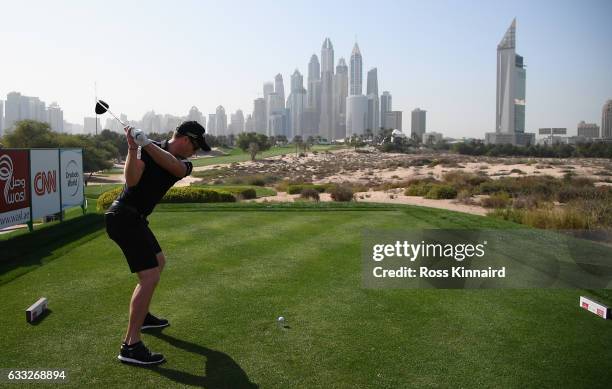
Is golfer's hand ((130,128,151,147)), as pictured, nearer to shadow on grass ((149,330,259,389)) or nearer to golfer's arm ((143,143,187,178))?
golfer's arm ((143,143,187,178))

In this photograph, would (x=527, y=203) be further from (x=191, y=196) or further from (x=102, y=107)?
(x=102, y=107)

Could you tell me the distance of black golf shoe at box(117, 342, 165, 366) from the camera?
4.18m

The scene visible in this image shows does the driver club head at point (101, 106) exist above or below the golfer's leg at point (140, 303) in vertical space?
above

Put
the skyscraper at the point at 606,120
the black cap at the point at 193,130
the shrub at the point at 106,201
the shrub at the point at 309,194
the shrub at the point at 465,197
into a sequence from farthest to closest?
the skyscraper at the point at 606,120 < the shrub at the point at 309,194 < the shrub at the point at 465,197 < the shrub at the point at 106,201 < the black cap at the point at 193,130

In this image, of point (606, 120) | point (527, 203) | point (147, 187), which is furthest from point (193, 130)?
point (606, 120)

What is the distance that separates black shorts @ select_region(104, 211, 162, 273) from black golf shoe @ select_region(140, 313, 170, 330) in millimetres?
767

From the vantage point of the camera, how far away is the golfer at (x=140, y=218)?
429cm

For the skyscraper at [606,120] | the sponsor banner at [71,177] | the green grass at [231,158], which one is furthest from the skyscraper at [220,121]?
the sponsor banner at [71,177]

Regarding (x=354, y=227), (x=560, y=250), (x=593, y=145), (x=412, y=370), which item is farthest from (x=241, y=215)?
(x=593, y=145)

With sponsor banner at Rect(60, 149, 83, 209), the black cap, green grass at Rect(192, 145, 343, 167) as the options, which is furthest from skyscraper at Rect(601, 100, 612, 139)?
the black cap

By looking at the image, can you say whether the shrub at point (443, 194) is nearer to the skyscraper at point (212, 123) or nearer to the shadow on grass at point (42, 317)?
the shadow on grass at point (42, 317)

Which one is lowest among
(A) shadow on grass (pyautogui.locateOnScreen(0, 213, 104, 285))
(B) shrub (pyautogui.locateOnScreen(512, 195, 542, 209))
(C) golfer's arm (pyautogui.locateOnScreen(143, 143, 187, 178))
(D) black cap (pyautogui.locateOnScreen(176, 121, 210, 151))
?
(B) shrub (pyautogui.locateOnScreen(512, 195, 542, 209))

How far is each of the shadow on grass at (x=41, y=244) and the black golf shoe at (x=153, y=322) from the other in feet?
9.61

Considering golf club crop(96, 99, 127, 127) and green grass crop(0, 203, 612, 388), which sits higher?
golf club crop(96, 99, 127, 127)
